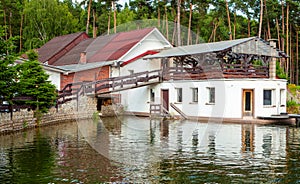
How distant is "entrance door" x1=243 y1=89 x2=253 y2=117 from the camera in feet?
93.4

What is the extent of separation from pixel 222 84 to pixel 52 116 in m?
10.7

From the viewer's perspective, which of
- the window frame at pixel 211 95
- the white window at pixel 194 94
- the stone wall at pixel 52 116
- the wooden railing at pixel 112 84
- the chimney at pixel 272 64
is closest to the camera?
the stone wall at pixel 52 116

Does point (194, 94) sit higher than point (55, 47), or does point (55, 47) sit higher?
point (55, 47)

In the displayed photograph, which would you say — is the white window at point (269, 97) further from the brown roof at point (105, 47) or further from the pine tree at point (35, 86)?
the pine tree at point (35, 86)

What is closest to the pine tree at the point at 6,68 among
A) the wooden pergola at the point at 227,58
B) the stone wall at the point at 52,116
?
the stone wall at the point at 52,116

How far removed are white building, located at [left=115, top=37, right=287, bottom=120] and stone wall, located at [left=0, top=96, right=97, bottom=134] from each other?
4.73m

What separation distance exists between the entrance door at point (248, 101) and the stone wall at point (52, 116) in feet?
35.4

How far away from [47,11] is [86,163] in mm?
46998

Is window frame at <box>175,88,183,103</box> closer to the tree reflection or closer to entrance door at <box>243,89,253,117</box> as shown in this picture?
entrance door at <box>243,89,253,117</box>

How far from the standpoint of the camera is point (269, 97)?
2914 centimetres

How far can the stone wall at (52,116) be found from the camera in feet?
68.2

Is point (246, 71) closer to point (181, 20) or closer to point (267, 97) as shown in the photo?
point (267, 97)

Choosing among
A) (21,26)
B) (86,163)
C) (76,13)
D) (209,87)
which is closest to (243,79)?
(209,87)

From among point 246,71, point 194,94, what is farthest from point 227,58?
point 194,94
